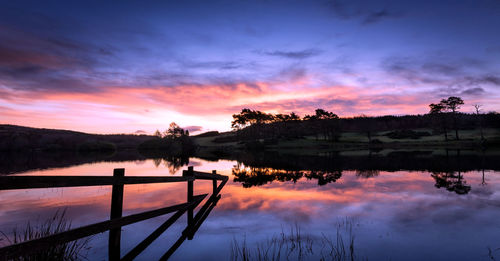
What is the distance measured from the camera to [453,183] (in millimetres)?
19156

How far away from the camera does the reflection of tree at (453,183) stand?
1694 cm

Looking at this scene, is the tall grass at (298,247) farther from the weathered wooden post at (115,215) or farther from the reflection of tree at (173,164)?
the reflection of tree at (173,164)

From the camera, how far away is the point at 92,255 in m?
7.82

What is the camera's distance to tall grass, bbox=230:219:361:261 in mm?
7516

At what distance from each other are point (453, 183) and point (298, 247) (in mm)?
17602

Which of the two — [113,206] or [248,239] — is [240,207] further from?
[113,206]

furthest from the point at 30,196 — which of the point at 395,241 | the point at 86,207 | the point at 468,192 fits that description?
the point at 468,192

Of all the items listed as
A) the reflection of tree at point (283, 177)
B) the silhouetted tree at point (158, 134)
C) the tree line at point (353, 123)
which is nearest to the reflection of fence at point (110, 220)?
the reflection of tree at point (283, 177)

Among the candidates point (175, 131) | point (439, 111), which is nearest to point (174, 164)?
point (175, 131)

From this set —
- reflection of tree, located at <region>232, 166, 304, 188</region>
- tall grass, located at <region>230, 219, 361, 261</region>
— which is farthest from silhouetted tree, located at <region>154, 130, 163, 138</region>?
tall grass, located at <region>230, 219, 361, 261</region>

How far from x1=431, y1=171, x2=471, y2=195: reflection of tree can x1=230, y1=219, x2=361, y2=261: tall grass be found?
12.2 meters

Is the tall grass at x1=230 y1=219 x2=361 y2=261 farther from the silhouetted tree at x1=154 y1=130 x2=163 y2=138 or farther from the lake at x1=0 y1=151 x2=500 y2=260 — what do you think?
the silhouetted tree at x1=154 y1=130 x2=163 y2=138

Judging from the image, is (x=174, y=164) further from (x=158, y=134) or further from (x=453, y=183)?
(x=158, y=134)

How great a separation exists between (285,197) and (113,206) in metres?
11.0
